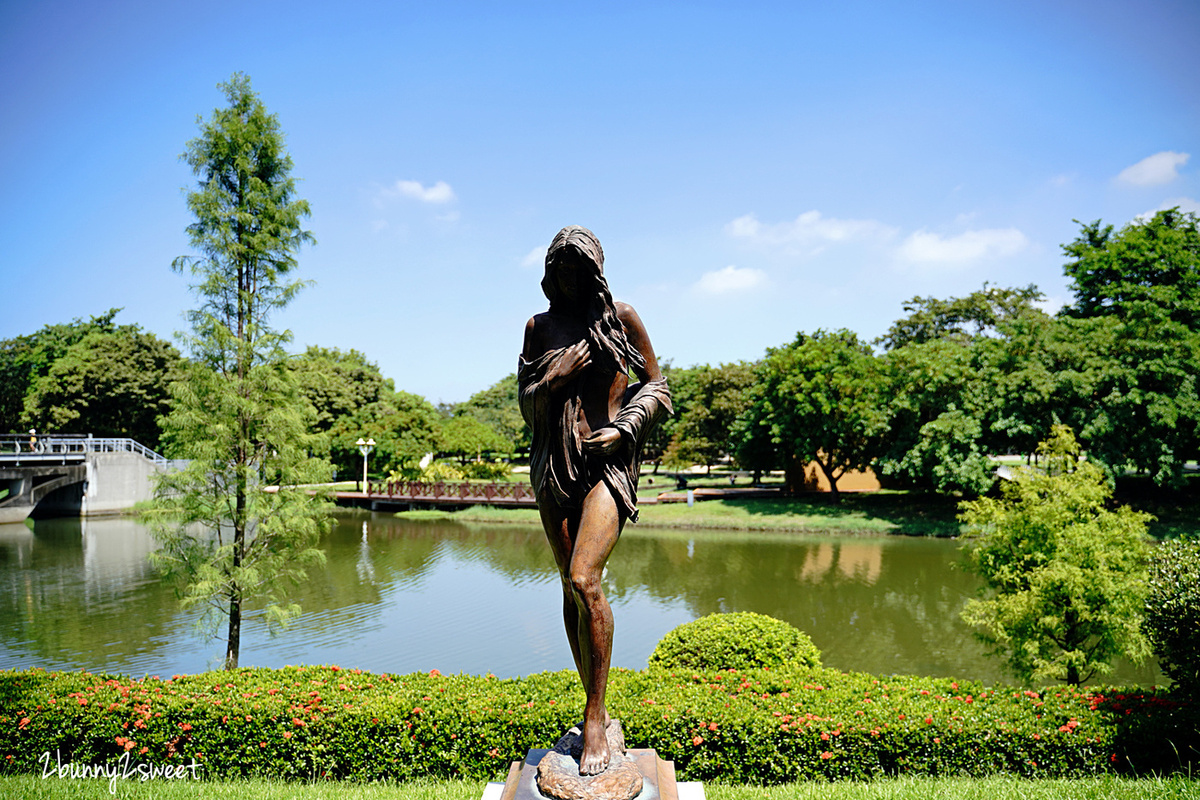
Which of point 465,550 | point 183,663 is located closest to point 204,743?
point 183,663

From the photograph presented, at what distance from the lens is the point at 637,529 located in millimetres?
26406

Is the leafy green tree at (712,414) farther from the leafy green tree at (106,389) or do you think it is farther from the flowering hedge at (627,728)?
the flowering hedge at (627,728)

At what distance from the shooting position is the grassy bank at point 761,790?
427cm

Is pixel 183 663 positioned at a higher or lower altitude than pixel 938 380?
lower

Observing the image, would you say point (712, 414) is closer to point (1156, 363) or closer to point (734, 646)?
point (1156, 363)

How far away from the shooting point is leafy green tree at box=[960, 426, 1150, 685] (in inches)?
289

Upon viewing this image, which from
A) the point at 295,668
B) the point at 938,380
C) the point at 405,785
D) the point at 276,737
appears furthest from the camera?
the point at 938,380

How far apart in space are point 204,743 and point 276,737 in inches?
24.0

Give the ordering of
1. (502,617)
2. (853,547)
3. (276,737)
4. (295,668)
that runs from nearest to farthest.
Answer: (276,737) → (295,668) → (502,617) → (853,547)

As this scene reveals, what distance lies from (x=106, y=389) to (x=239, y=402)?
112ft

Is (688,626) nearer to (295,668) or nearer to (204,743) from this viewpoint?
(295,668)

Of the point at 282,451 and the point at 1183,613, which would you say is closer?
the point at 1183,613

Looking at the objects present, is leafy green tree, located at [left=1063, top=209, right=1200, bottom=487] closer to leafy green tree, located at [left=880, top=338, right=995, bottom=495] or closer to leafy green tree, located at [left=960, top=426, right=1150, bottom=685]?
leafy green tree, located at [left=880, top=338, right=995, bottom=495]

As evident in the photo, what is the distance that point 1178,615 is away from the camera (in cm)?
577
